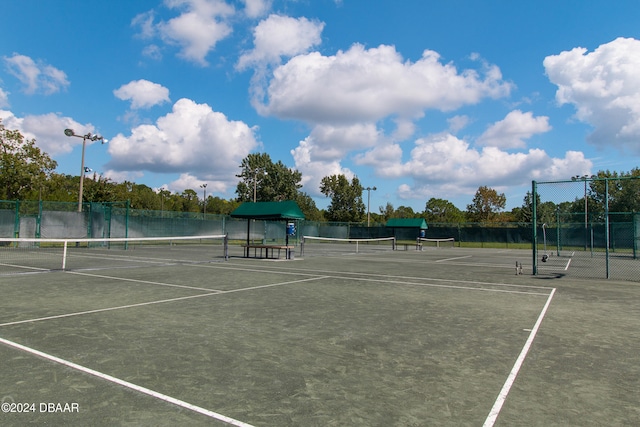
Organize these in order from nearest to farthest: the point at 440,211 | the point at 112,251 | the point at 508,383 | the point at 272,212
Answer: the point at 508,383 → the point at 272,212 → the point at 112,251 → the point at 440,211

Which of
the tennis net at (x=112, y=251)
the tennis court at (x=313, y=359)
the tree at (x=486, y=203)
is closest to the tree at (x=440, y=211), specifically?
the tree at (x=486, y=203)

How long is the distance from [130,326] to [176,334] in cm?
91

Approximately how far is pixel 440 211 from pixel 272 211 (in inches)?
4562

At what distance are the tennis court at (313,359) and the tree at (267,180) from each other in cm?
6814

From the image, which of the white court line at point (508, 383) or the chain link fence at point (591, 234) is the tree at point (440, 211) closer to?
the chain link fence at point (591, 234)

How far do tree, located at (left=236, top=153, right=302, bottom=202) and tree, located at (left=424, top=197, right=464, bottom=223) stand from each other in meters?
57.0

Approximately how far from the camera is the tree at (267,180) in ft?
254

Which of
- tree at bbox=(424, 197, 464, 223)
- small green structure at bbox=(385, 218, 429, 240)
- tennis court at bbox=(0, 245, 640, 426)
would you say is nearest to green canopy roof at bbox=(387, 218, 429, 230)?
small green structure at bbox=(385, 218, 429, 240)

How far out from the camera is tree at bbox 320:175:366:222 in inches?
3216

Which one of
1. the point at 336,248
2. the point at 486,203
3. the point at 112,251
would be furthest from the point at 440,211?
the point at 112,251

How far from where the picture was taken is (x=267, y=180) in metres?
77.9

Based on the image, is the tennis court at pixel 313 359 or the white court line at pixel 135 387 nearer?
the white court line at pixel 135 387

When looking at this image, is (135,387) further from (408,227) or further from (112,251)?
(408,227)

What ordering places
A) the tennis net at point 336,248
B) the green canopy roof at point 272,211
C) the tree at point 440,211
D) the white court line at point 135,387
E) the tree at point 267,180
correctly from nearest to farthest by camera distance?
the white court line at point 135,387, the green canopy roof at point 272,211, the tennis net at point 336,248, the tree at point 267,180, the tree at point 440,211
